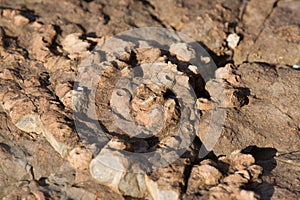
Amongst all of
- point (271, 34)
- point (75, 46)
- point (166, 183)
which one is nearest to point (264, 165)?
point (166, 183)

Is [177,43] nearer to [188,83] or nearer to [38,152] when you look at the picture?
[188,83]

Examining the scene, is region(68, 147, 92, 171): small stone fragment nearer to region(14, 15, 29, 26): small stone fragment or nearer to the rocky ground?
the rocky ground

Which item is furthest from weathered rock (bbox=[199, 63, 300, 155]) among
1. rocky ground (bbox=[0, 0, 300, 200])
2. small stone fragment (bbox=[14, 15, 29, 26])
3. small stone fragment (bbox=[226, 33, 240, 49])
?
small stone fragment (bbox=[14, 15, 29, 26])

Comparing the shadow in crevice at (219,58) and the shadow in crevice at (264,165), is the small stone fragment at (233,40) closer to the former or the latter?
the shadow in crevice at (219,58)

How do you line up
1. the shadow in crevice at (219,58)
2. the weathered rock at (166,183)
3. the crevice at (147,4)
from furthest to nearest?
the crevice at (147,4)
the shadow in crevice at (219,58)
the weathered rock at (166,183)

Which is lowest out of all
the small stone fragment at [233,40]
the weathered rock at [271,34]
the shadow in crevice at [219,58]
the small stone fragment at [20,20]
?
the small stone fragment at [20,20]

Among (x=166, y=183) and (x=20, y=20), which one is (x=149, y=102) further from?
(x=20, y=20)

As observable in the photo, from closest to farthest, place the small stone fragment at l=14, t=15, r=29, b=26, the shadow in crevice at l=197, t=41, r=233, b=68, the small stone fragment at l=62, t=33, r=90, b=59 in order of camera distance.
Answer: the small stone fragment at l=62, t=33, r=90, b=59, the small stone fragment at l=14, t=15, r=29, b=26, the shadow in crevice at l=197, t=41, r=233, b=68

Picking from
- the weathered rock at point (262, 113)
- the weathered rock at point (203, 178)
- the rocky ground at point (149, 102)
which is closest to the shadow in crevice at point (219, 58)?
the rocky ground at point (149, 102)
